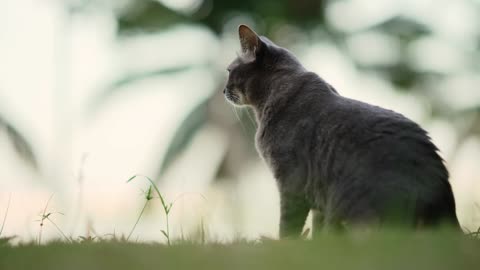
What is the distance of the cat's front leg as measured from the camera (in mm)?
4074

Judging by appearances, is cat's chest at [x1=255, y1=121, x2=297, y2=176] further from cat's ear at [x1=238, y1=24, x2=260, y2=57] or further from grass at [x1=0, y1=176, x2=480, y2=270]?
grass at [x1=0, y1=176, x2=480, y2=270]

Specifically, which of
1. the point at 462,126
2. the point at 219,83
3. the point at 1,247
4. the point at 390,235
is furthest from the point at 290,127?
the point at 462,126

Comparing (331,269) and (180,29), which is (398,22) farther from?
(331,269)

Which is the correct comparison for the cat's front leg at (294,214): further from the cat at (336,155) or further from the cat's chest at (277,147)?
the cat's chest at (277,147)

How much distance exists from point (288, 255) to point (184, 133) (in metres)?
11.9

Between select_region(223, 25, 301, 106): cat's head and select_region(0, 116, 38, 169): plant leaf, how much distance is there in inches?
303

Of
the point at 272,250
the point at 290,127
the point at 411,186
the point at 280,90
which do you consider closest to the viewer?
the point at 272,250

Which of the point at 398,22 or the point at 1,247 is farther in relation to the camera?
the point at 398,22

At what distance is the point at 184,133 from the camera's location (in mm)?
14273

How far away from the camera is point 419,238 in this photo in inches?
105

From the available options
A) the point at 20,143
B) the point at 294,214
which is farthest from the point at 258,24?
the point at 294,214

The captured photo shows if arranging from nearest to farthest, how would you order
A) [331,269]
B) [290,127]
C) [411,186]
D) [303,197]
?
[331,269]
[411,186]
[303,197]
[290,127]

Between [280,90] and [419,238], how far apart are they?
2236 millimetres

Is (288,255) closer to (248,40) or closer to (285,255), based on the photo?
(285,255)
